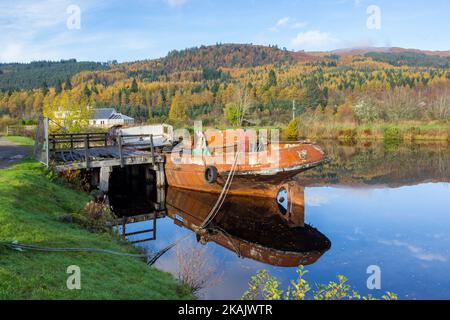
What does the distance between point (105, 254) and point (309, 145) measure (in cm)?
973

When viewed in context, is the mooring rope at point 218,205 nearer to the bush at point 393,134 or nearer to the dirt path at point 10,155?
the dirt path at point 10,155

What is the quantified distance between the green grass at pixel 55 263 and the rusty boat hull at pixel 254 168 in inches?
253

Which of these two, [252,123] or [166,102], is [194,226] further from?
[166,102]

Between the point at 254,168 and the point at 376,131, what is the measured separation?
105 feet

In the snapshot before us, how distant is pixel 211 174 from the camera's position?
1549cm

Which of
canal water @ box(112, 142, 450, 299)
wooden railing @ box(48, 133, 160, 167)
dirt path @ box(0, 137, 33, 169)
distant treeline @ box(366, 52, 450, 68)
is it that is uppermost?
distant treeline @ box(366, 52, 450, 68)

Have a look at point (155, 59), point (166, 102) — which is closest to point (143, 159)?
point (166, 102)

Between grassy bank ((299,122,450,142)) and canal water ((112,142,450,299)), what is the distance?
71.1ft

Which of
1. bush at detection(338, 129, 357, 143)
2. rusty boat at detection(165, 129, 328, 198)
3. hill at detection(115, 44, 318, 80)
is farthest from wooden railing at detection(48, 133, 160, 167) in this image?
A: hill at detection(115, 44, 318, 80)

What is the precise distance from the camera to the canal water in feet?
28.0

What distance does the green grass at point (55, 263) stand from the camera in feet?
16.7

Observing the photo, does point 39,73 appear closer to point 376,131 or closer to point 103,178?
point 376,131

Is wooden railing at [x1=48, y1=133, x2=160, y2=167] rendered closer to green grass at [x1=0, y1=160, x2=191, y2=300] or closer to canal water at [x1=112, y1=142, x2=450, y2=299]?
canal water at [x1=112, y1=142, x2=450, y2=299]

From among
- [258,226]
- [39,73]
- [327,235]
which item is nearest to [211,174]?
[258,226]
